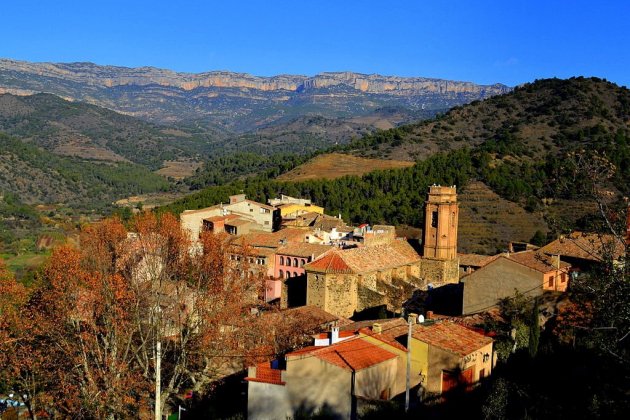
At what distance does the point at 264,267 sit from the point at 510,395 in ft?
85.3

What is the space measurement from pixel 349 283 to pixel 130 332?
45.6ft

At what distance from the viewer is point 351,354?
1859cm

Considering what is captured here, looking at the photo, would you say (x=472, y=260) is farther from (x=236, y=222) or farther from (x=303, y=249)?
(x=236, y=222)

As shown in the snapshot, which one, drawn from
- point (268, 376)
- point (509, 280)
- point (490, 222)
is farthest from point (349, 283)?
point (490, 222)

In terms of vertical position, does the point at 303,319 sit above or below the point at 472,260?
below

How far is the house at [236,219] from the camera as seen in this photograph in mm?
52031

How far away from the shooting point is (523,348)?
25172mm

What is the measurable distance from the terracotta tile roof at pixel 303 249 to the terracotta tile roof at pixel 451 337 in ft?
61.4

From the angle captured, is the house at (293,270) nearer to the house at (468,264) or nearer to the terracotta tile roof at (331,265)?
the terracotta tile roof at (331,265)

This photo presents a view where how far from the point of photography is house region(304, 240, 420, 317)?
34938mm

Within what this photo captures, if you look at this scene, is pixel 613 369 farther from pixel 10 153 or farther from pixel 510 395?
pixel 10 153

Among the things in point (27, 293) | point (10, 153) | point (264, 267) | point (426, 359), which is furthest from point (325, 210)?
point (10, 153)

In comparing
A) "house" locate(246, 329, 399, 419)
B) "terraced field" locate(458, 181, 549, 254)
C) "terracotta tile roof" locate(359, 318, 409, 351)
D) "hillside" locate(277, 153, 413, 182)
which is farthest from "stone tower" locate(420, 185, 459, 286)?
"hillside" locate(277, 153, 413, 182)

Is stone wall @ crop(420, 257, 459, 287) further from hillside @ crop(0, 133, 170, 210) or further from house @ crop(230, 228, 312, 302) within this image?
hillside @ crop(0, 133, 170, 210)
